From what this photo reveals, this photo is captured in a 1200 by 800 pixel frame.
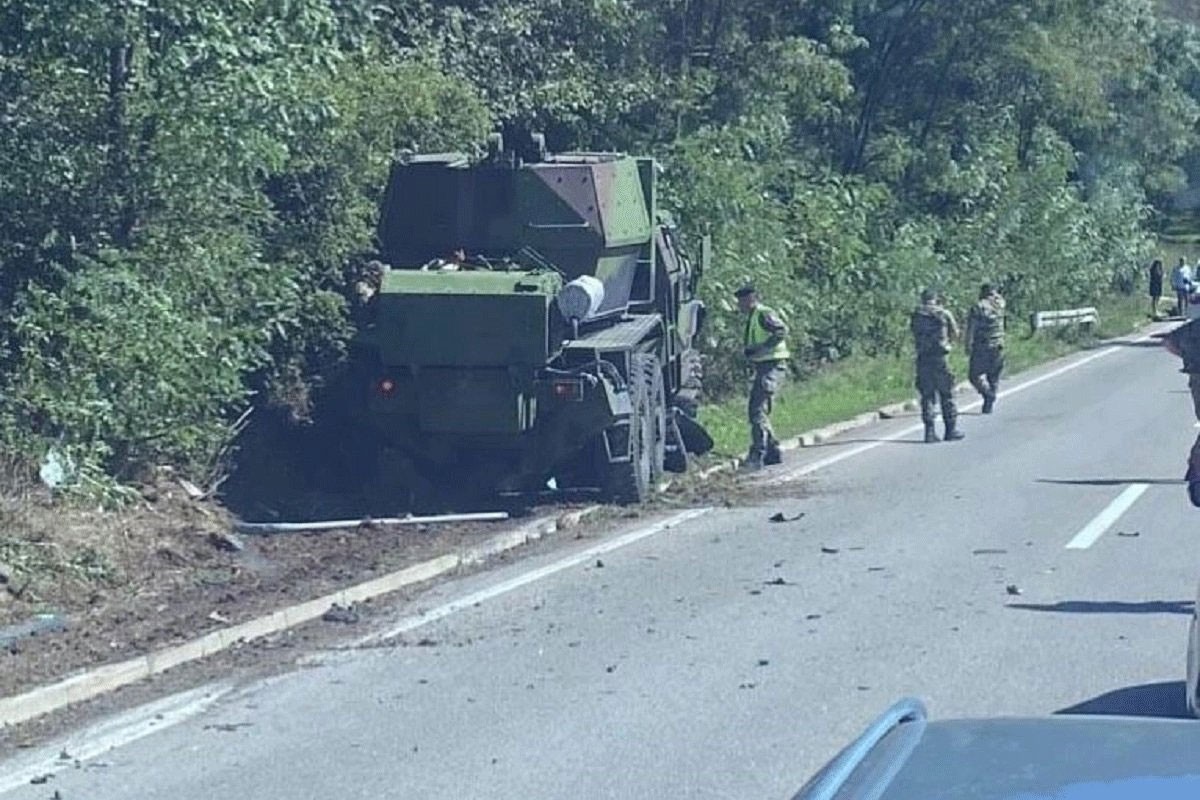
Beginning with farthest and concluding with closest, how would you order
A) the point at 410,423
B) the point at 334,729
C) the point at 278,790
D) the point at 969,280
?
the point at 969,280, the point at 410,423, the point at 334,729, the point at 278,790

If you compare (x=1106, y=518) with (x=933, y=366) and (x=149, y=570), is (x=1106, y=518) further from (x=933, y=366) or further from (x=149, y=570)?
(x=933, y=366)

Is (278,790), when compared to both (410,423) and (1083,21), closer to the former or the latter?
(410,423)

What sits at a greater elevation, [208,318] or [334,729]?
[208,318]

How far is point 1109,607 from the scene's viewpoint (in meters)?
12.2

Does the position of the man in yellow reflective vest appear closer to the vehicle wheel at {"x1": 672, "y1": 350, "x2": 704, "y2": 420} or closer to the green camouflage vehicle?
the vehicle wheel at {"x1": 672, "y1": 350, "x2": 704, "y2": 420}

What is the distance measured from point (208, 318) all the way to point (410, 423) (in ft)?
5.66

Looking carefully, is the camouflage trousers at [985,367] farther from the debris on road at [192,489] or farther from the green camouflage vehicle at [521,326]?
the debris on road at [192,489]

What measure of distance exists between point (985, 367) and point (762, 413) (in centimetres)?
671

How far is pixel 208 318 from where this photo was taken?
53.3 feet

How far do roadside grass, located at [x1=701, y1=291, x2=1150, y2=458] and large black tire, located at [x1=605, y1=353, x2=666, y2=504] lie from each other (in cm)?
334

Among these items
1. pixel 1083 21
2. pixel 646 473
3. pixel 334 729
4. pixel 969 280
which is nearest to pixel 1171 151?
pixel 1083 21

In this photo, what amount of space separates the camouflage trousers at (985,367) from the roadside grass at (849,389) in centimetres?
144

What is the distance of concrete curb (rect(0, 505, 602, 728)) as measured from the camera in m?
10.1

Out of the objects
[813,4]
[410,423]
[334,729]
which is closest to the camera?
[334,729]
